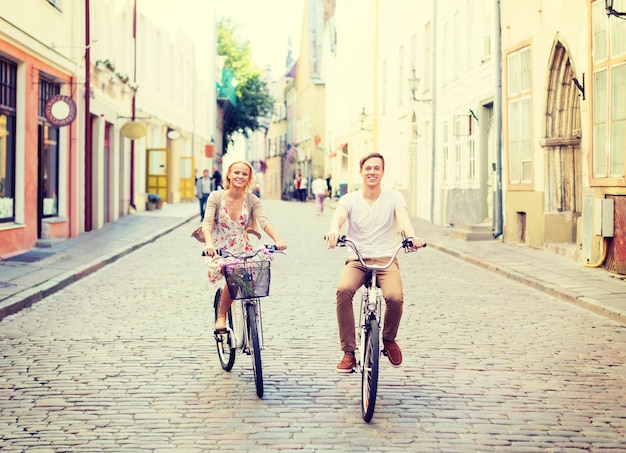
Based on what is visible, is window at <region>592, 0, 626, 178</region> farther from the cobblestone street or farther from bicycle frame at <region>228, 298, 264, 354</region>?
bicycle frame at <region>228, 298, 264, 354</region>

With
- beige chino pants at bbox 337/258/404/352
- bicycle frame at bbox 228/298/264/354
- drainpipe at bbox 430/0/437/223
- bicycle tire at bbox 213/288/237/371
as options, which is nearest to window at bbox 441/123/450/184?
drainpipe at bbox 430/0/437/223

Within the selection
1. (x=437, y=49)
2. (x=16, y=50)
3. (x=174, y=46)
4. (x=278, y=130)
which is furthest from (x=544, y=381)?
(x=278, y=130)

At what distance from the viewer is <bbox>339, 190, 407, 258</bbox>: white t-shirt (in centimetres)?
631

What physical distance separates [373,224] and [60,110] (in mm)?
13172

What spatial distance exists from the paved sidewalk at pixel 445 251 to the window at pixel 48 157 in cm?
92

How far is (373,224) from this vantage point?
632 cm

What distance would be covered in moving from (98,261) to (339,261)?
13.4 ft

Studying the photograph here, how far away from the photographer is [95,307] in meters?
10.8

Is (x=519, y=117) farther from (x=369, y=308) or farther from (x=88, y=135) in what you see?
(x=369, y=308)

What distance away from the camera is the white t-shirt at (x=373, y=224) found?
20.7ft

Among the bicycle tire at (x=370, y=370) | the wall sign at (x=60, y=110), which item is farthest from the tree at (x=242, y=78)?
the bicycle tire at (x=370, y=370)

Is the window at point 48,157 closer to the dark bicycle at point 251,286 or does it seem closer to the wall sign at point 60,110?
the wall sign at point 60,110

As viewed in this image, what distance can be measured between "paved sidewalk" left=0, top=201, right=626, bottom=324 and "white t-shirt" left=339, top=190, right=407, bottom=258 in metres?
4.53

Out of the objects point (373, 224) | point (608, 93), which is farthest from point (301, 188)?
point (373, 224)
